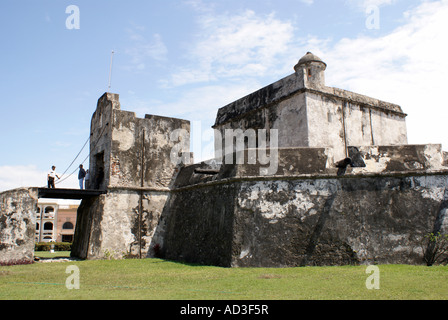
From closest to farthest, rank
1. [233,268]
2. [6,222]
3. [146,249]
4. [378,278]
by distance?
[378,278] < [233,268] < [6,222] < [146,249]

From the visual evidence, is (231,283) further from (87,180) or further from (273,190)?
(87,180)

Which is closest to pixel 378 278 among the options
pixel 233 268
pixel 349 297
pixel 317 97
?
pixel 349 297

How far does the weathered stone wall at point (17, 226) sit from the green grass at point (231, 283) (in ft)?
4.55

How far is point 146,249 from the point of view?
35.9 feet

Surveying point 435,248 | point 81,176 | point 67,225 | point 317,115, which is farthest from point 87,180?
point 67,225

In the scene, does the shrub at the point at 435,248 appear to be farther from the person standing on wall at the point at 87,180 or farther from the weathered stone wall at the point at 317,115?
the person standing on wall at the point at 87,180

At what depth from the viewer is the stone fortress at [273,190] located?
25.6 feet

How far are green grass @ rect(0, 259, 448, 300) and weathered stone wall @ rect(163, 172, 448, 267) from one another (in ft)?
1.68

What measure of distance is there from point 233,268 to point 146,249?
434 centimetres

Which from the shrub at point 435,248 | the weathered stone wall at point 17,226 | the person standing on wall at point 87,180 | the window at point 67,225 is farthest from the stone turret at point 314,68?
the window at point 67,225

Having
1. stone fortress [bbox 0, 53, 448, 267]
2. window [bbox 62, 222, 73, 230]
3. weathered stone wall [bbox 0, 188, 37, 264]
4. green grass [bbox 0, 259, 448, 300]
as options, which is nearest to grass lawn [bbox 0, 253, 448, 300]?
green grass [bbox 0, 259, 448, 300]

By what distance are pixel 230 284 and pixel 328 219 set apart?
128 inches

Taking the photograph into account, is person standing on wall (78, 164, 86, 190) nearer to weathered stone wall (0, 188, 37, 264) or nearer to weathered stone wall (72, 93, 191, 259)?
weathered stone wall (72, 93, 191, 259)

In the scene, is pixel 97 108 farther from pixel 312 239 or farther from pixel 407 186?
pixel 407 186
